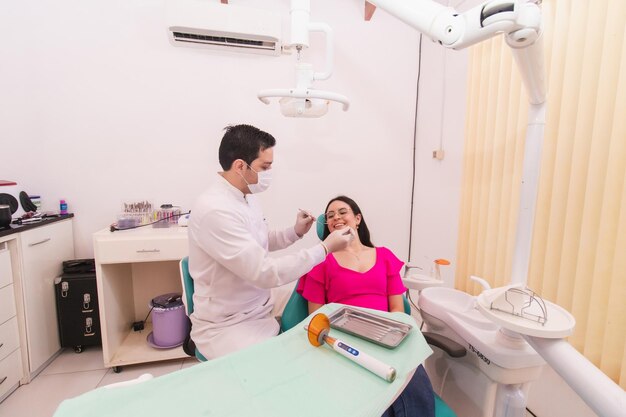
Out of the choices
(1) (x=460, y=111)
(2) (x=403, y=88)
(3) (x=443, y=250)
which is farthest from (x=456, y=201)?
(2) (x=403, y=88)

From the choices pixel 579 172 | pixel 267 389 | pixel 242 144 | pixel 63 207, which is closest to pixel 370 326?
pixel 267 389

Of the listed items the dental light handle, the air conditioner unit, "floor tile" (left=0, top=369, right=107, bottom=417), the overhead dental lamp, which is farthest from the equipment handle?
the air conditioner unit

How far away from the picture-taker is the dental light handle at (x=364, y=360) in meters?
0.74

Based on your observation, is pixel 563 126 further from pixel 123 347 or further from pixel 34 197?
pixel 34 197

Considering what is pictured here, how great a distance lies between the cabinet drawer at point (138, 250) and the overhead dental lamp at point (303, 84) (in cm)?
105

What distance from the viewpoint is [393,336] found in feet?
2.97

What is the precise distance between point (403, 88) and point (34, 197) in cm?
289

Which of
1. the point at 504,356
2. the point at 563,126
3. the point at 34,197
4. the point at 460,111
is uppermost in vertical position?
the point at 460,111

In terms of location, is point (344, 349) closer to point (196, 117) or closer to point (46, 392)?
point (46, 392)

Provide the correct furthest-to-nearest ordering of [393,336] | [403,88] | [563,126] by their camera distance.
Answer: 1. [403,88]
2. [563,126]
3. [393,336]

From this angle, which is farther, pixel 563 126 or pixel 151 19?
pixel 151 19

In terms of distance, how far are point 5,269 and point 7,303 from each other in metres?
0.20

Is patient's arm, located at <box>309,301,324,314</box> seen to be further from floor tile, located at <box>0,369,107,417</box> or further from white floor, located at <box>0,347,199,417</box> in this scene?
floor tile, located at <box>0,369,107,417</box>

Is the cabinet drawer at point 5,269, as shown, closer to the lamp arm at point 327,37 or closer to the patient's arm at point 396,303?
the lamp arm at point 327,37
